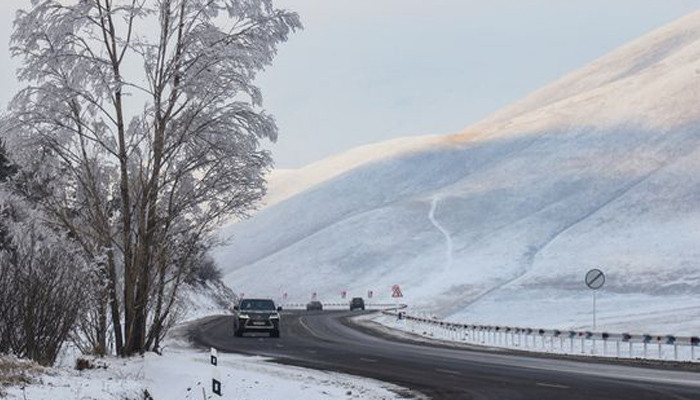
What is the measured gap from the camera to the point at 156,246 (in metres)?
25.4

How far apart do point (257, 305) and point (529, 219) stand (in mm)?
85050

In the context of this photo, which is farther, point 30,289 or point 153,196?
point 153,196

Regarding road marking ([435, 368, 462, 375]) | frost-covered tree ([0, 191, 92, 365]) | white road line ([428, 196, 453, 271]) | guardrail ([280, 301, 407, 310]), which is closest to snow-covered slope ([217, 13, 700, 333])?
white road line ([428, 196, 453, 271])

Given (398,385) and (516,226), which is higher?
(516,226)

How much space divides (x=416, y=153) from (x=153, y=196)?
548 ft

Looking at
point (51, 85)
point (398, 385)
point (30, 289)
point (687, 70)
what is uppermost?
point (687, 70)

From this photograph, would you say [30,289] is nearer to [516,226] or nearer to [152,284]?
[152,284]

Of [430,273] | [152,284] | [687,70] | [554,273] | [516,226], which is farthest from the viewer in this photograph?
[687,70]

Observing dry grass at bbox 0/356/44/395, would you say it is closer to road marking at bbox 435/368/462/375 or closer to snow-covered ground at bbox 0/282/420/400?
snow-covered ground at bbox 0/282/420/400

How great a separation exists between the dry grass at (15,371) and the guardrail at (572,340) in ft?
60.1

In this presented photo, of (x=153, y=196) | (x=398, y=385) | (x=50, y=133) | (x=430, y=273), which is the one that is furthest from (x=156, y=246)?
(x=430, y=273)

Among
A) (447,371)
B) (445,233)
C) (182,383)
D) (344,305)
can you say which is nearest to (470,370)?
(447,371)

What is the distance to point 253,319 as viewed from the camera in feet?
150

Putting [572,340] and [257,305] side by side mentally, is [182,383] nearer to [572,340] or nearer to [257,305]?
[572,340]
